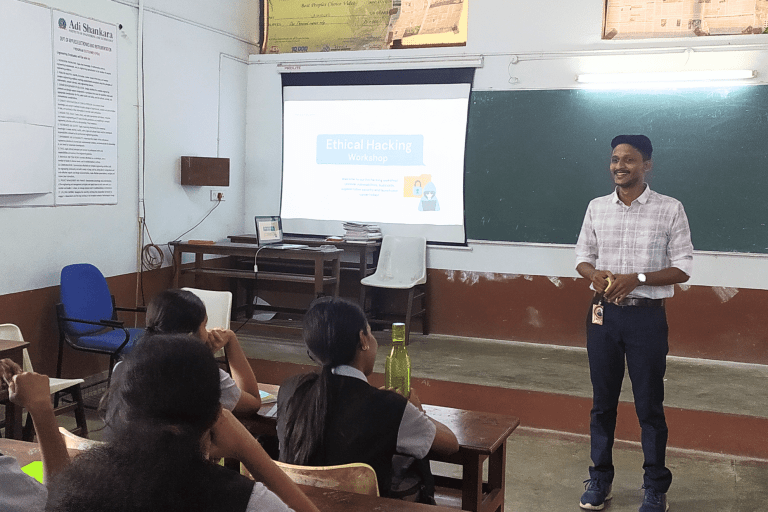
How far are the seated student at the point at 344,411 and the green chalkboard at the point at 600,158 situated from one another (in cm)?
408

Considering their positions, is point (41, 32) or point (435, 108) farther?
point (435, 108)

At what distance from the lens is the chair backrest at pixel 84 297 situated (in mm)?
4445

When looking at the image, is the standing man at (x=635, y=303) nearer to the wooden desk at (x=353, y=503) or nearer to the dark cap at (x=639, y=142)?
the dark cap at (x=639, y=142)

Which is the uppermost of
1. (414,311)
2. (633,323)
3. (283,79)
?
(283,79)

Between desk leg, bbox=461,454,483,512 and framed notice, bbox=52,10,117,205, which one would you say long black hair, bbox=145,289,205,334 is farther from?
framed notice, bbox=52,10,117,205

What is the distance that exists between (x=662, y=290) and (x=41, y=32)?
12.4 feet

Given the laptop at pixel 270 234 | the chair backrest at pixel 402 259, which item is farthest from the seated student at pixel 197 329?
the chair backrest at pixel 402 259

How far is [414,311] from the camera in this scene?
6180 mm

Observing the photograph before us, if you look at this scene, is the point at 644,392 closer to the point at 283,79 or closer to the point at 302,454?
the point at 302,454

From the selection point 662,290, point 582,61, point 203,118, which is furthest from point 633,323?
point 203,118

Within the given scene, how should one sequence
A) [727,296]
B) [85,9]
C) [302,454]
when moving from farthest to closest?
[727,296] → [85,9] → [302,454]

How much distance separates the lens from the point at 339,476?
168 centimetres

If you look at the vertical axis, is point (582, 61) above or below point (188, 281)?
above

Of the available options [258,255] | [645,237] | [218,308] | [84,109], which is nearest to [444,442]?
[645,237]
